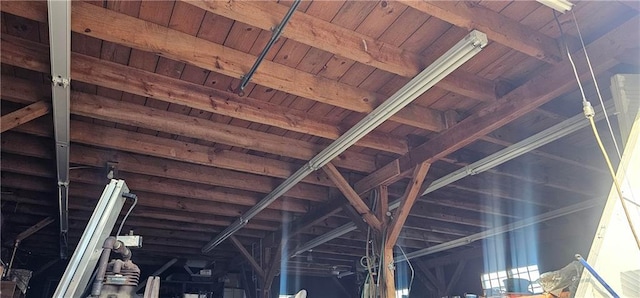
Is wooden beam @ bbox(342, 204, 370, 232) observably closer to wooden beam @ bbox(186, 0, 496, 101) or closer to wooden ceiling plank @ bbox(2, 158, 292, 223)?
wooden ceiling plank @ bbox(2, 158, 292, 223)

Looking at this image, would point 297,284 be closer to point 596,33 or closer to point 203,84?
point 203,84

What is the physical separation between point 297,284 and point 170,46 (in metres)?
8.81

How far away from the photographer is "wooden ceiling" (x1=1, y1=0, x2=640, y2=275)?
263 centimetres

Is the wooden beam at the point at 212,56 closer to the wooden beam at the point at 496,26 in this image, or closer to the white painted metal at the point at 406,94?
the white painted metal at the point at 406,94

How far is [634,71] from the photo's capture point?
2.77 m

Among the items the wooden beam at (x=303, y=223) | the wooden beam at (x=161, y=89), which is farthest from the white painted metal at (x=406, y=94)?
the wooden beam at (x=303, y=223)

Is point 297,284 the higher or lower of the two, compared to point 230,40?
lower

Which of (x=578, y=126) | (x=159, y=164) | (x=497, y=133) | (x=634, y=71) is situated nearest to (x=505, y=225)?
(x=497, y=133)

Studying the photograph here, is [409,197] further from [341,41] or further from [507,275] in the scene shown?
[507,275]

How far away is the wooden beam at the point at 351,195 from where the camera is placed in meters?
4.29

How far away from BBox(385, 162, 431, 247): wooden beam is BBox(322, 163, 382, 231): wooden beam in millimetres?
205

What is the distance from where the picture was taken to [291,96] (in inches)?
136

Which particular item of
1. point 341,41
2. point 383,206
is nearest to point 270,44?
point 341,41

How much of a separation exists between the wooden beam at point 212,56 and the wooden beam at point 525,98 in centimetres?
24
